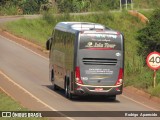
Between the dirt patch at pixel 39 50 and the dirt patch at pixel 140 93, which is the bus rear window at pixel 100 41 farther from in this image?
the dirt patch at pixel 39 50

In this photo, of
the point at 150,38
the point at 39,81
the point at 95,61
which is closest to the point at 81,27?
the point at 95,61

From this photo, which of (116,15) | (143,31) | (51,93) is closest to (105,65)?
(51,93)

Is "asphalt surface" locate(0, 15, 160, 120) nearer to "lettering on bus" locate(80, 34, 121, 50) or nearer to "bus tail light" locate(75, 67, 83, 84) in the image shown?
"bus tail light" locate(75, 67, 83, 84)

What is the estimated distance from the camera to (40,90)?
34312 millimetres

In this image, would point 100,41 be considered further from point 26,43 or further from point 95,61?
point 26,43

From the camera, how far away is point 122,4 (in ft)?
308

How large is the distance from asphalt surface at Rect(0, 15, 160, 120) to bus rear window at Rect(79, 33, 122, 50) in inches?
102

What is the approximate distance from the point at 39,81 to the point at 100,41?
1003 cm

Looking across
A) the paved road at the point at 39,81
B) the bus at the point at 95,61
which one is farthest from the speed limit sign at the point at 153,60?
the bus at the point at 95,61

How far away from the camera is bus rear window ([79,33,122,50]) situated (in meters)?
29.4

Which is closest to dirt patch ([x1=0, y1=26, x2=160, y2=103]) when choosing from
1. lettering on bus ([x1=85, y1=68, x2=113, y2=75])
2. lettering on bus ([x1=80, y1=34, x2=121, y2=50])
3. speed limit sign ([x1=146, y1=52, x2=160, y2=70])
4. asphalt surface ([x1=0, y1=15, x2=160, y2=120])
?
asphalt surface ([x1=0, y1=15, x2=160, y2=120])

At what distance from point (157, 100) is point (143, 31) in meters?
20.9

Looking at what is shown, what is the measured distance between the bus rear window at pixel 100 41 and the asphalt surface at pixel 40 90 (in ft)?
8.53

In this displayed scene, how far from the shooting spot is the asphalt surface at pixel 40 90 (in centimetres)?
2810
